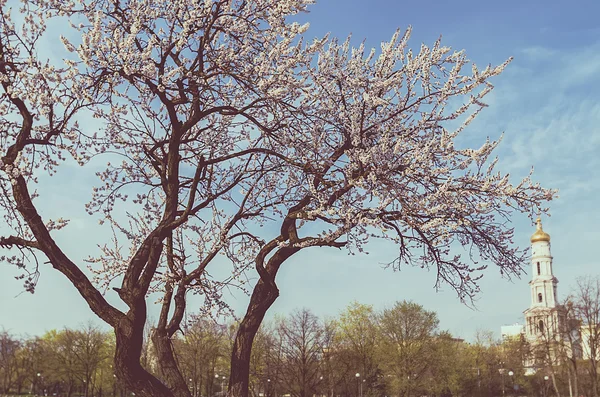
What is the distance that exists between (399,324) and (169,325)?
38.8 metres

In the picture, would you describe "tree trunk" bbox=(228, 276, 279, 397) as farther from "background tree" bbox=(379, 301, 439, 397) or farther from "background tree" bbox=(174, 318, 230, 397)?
"background tree" bbox=(379, 301, 439, 397)

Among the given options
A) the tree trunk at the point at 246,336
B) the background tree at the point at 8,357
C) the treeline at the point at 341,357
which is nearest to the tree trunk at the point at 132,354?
the tree trunk at the point at 246,336

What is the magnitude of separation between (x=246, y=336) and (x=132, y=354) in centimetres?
183

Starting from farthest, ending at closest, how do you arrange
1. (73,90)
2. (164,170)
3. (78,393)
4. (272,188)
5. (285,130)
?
1. (78,393)
2. (272,188)
3. (164,170)
4. (285,130)
5. (73,90)

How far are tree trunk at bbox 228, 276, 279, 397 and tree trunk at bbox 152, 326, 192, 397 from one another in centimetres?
75

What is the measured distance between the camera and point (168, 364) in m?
9.67

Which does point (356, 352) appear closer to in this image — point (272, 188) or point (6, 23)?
point (272, 188)

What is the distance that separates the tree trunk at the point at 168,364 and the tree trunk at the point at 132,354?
2.72 ft

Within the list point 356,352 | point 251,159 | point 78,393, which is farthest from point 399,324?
point 78,393

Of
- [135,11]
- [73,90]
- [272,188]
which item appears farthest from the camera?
[272,188]

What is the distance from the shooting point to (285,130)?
912 cm

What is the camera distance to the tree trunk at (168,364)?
9.29 meters

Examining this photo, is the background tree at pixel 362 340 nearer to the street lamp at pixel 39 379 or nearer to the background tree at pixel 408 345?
the background tree at pixel 408 345

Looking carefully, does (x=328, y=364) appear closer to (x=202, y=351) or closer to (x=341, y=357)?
(x=341, y=357)
